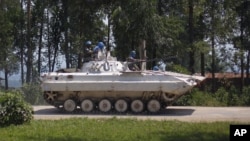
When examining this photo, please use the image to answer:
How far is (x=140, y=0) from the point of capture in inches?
1142

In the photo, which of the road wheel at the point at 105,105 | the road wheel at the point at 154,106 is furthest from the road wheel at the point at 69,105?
the road wheel at the point at 154,106

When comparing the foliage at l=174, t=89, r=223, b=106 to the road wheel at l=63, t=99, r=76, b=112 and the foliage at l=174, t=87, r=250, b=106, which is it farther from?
the road wheel at l=63, t=99, r=76, b=112

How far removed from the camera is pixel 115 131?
1262 cm

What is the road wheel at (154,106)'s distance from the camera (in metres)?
19.6

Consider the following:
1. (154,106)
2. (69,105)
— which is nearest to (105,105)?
(69,105)

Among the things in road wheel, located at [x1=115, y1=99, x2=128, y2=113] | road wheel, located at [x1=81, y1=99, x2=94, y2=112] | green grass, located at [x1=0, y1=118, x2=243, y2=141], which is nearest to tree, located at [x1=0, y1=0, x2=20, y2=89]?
road wheel, located at [x1=81, y1=99, x2=94, y2=112]

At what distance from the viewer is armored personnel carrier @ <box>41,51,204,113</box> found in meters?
19.4

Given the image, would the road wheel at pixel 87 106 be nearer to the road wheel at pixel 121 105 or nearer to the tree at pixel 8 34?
the road wheel at pixel 121 105

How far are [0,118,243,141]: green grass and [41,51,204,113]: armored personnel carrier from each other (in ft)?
15.1

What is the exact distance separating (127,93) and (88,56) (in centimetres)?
314

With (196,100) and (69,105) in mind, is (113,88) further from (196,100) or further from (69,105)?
(196,100)

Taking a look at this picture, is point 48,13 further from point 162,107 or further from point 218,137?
point 218,137

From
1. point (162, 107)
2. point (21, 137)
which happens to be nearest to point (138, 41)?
point (162, 107)

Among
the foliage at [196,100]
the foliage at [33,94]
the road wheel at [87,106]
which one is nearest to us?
the road wheel at [87,106]
